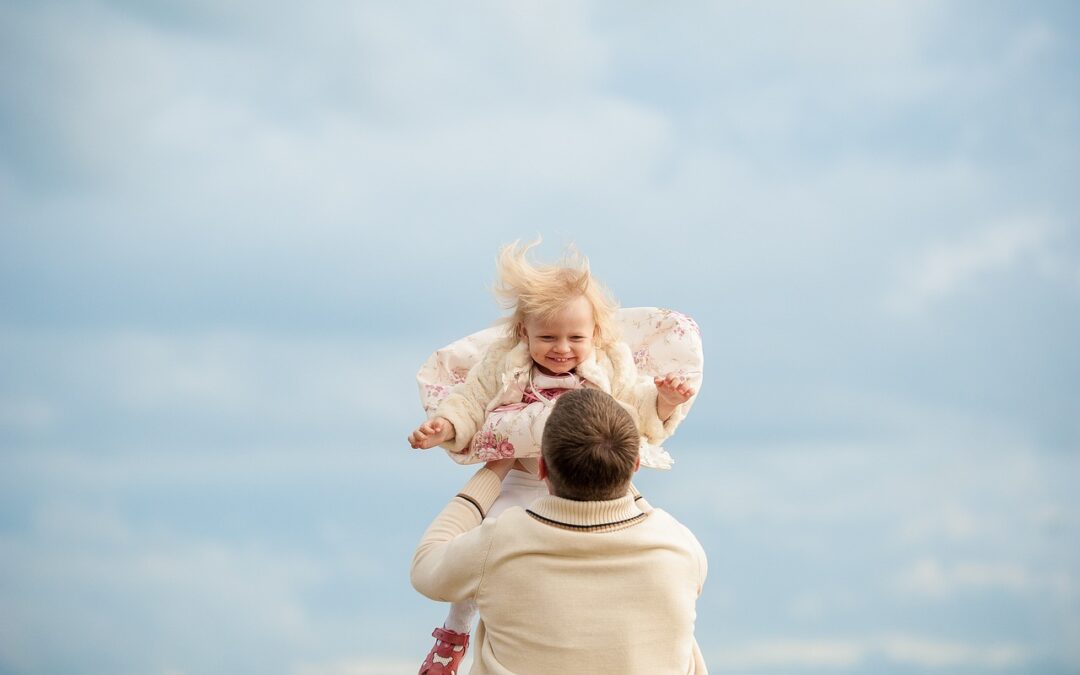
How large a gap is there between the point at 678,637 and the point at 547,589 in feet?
1.29

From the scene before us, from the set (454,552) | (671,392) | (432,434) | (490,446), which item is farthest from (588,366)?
(454,552)

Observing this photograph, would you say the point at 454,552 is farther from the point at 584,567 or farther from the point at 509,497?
the point at 509,497

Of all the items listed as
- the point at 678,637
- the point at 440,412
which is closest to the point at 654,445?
the point at 440,412

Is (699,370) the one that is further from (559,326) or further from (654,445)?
(559,326)

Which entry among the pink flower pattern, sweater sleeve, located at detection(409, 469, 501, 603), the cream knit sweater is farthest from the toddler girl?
the cream knit sweater

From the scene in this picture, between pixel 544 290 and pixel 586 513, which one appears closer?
pixel 586 513

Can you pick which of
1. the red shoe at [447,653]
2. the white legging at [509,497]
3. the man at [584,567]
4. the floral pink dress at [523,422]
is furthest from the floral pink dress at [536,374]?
the man at [584,567]

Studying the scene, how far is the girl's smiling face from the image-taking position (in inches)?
147

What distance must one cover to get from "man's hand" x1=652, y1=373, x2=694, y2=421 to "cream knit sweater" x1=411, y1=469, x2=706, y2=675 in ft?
2.82

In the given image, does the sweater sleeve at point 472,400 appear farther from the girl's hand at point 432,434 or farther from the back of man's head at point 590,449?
the back of man's head at point 590,449

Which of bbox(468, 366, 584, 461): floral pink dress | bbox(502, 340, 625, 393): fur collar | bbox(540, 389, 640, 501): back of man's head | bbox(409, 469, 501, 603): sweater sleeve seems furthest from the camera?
bbox(502, 340, 625, 393): fur collar

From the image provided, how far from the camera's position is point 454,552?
2.91m

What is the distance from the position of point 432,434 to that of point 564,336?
57 cm

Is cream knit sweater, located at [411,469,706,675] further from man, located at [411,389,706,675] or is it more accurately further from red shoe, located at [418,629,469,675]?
red shoe, located at [418,629,469,675]
